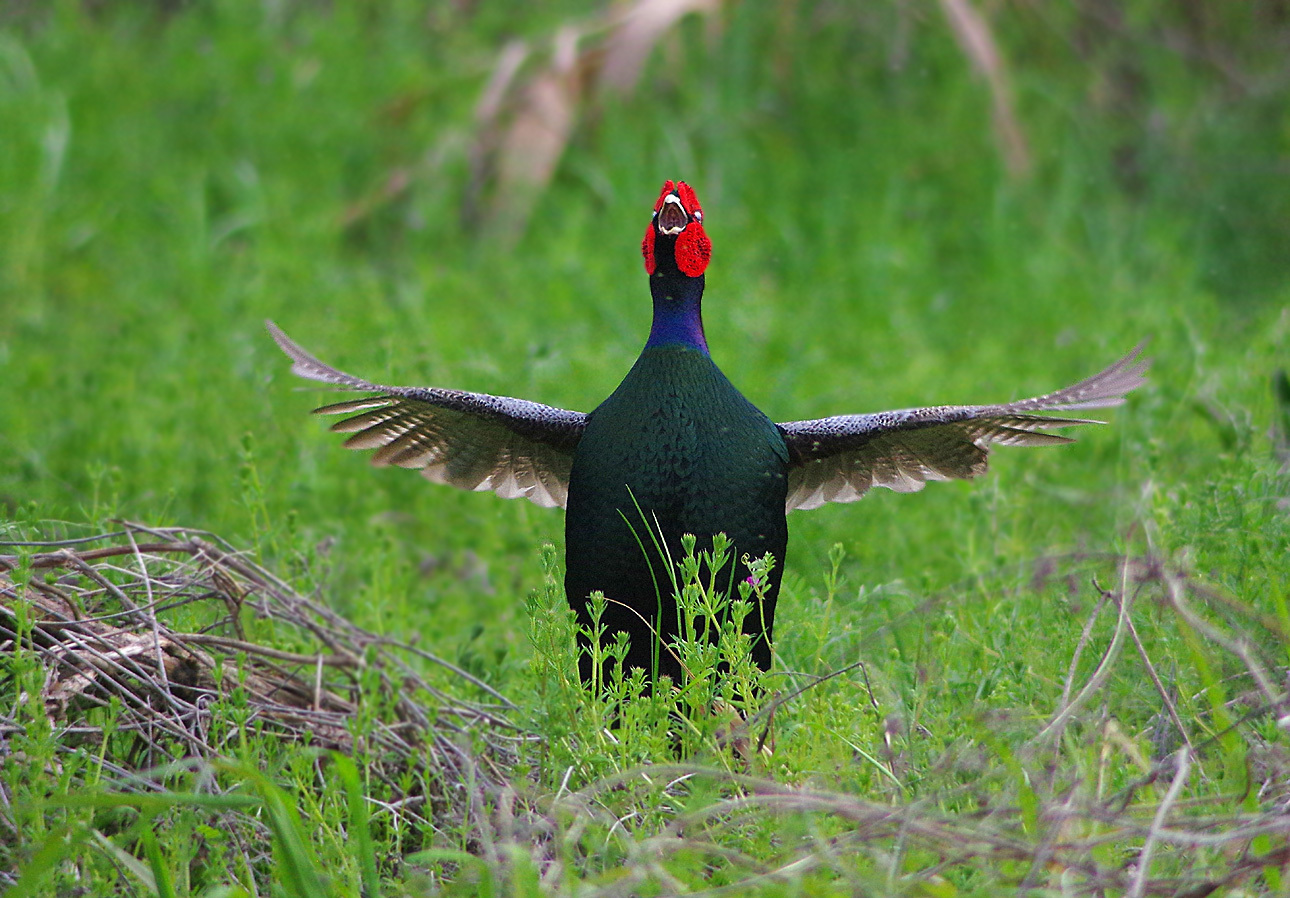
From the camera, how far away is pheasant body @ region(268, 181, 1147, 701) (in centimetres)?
278

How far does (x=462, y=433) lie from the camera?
10.6ft

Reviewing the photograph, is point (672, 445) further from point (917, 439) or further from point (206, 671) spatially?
point (206, 671)

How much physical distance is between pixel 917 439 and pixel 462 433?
998 millimetres

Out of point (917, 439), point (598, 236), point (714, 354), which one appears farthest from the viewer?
point (598, 236)

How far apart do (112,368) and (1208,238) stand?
4.64 metres

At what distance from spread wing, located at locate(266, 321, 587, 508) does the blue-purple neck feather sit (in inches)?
11.3

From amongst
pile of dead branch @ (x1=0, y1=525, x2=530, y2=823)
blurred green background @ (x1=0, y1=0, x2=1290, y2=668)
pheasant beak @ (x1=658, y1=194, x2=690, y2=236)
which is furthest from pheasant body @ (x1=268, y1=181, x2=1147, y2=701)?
blurred green background @ (x1=0, y1=0, x2=1290, y2=668)

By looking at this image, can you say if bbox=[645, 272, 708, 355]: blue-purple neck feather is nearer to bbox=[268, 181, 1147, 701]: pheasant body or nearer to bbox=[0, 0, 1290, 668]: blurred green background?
bbox=[268, 181, 1147, 701]: pheasant body

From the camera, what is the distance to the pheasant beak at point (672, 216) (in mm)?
2900

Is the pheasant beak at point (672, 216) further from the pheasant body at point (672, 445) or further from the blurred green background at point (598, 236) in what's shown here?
the blurred green background at point (598, 236)

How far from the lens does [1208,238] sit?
256 inches

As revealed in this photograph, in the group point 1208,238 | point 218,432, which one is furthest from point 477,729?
point 1208,238

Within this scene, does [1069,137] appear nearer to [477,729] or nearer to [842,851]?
[477,729]

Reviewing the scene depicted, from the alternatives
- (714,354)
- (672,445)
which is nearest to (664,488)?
(672,445)
